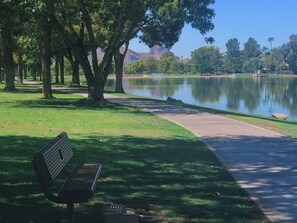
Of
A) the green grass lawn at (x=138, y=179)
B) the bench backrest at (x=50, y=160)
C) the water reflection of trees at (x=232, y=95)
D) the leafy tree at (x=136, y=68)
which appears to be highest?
the leafy tree at (x=136, y=68)

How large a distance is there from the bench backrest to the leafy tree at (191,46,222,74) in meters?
177

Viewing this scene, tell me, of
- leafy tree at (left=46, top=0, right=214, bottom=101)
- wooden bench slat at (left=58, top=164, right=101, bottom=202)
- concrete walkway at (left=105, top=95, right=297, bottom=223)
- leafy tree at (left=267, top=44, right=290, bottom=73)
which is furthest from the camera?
leafy tree at (left=267, top=44, right=290, bottom=73)

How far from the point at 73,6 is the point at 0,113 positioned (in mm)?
8645

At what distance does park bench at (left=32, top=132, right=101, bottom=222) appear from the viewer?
454 centimetres

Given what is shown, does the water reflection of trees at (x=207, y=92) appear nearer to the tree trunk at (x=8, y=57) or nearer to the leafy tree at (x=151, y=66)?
the tree trunk at (x=8, y=57)

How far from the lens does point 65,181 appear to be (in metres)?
5.14

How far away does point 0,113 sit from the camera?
1695 cm

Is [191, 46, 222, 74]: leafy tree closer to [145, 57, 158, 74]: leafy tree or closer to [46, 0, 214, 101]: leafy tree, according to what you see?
[145, 57, 158, 74]: leafy tree

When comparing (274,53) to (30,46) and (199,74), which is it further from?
(30,46)

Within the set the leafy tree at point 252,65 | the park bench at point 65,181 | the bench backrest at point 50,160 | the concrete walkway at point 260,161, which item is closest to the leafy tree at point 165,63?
the leafy tree at point 252,65


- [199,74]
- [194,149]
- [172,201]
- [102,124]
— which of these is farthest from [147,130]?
[199,74]

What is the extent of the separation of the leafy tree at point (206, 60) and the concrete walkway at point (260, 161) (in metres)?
168

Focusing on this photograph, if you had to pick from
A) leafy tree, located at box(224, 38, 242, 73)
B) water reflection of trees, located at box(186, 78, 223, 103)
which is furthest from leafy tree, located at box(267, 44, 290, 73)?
water reflection of trees, located at box(186, 78, 223, 103)

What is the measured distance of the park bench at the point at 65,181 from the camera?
454 centimetres
